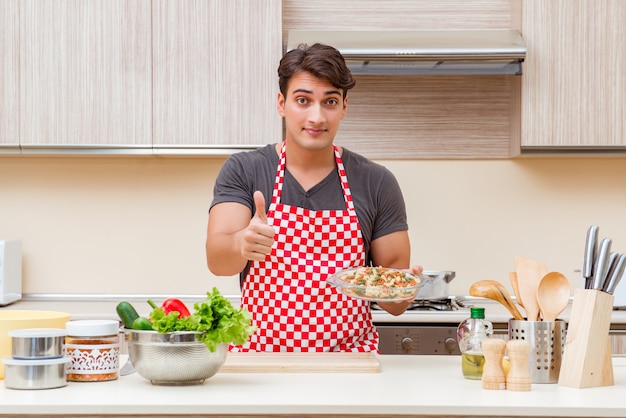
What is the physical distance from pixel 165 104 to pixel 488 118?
4.56 ft

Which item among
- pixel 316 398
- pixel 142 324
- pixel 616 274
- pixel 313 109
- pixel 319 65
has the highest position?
pixel 319 65

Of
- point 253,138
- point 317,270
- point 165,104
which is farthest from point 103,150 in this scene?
point 317,270

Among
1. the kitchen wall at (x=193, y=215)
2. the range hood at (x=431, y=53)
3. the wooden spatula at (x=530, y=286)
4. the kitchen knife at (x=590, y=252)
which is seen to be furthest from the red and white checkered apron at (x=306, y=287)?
the kitchen wall at (x=193, y=215)

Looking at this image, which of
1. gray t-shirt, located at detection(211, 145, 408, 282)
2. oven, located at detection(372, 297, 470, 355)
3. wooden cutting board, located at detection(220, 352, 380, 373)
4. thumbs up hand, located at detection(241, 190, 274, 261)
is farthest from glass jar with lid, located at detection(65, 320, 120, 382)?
oven, located at detection(372, 297, 470, 355)

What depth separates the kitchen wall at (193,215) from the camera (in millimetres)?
3775

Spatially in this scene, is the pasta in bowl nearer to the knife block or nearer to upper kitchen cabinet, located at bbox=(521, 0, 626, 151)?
the knife block

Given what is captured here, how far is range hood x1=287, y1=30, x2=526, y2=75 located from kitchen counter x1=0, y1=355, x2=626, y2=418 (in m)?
1.69

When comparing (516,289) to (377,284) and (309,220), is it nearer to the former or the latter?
(377,284)

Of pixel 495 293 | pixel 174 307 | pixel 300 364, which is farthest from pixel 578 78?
pixel 174 307

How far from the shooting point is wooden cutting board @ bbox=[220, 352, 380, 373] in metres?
1.89

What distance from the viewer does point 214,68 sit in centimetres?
343

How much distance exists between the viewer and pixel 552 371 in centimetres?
182

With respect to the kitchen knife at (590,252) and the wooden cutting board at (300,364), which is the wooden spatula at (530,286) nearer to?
the kitchen knife at (590,252)

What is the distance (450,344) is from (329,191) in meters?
1.01
